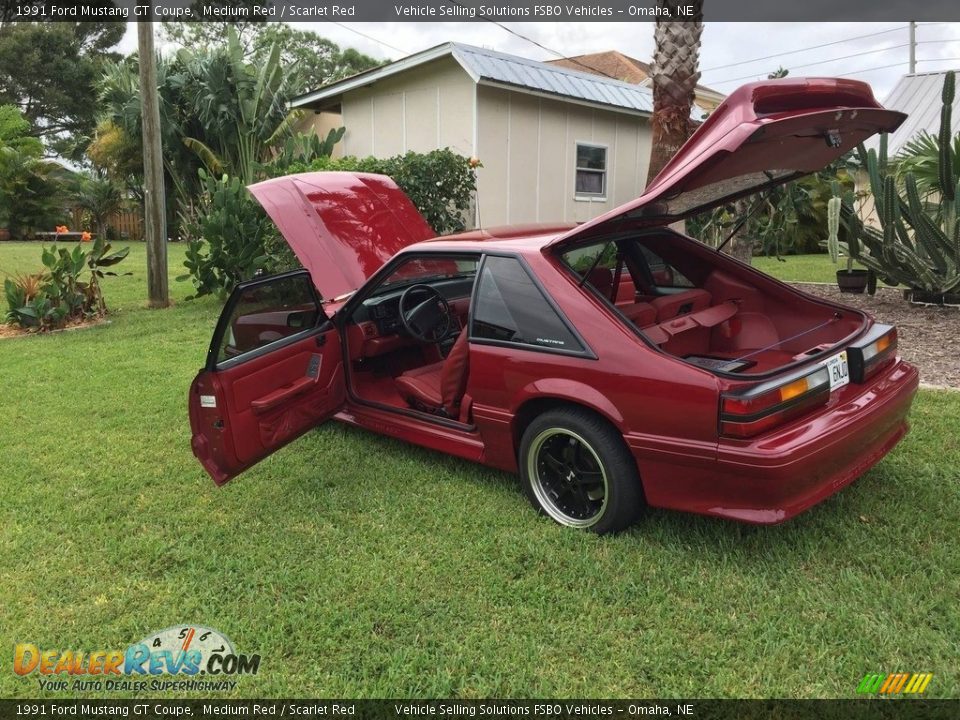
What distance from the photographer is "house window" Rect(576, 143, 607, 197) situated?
13.8 m

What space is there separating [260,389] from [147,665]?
1.43 meters

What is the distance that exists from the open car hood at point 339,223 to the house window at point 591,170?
9038mm

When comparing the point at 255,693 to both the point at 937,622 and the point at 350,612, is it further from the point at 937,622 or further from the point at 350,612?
the point at 937,622

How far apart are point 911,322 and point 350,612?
649cm

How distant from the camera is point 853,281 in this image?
8602mm

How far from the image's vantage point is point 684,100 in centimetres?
735

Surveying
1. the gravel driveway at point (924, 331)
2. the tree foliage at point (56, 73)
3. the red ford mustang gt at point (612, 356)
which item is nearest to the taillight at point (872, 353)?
the red ford mustang gt at point (612, 356)

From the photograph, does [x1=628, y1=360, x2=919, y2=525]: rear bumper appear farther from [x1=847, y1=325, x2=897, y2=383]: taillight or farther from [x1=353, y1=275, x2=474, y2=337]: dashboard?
[x1=353, y1=275, x2=474, y2=337]: dashboard

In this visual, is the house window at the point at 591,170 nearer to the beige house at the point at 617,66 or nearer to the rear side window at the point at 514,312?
the rear side window at the point at 514,312

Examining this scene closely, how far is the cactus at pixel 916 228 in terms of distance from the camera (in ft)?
22.8

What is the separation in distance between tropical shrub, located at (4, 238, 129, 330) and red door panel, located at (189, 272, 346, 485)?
17.5 feet

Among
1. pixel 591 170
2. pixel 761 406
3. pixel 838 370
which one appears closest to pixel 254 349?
pixel 761 406

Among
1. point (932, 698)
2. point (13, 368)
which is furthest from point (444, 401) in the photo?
point (13, 368)

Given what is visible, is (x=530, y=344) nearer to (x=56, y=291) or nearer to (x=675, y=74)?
(x=675, y=74)
